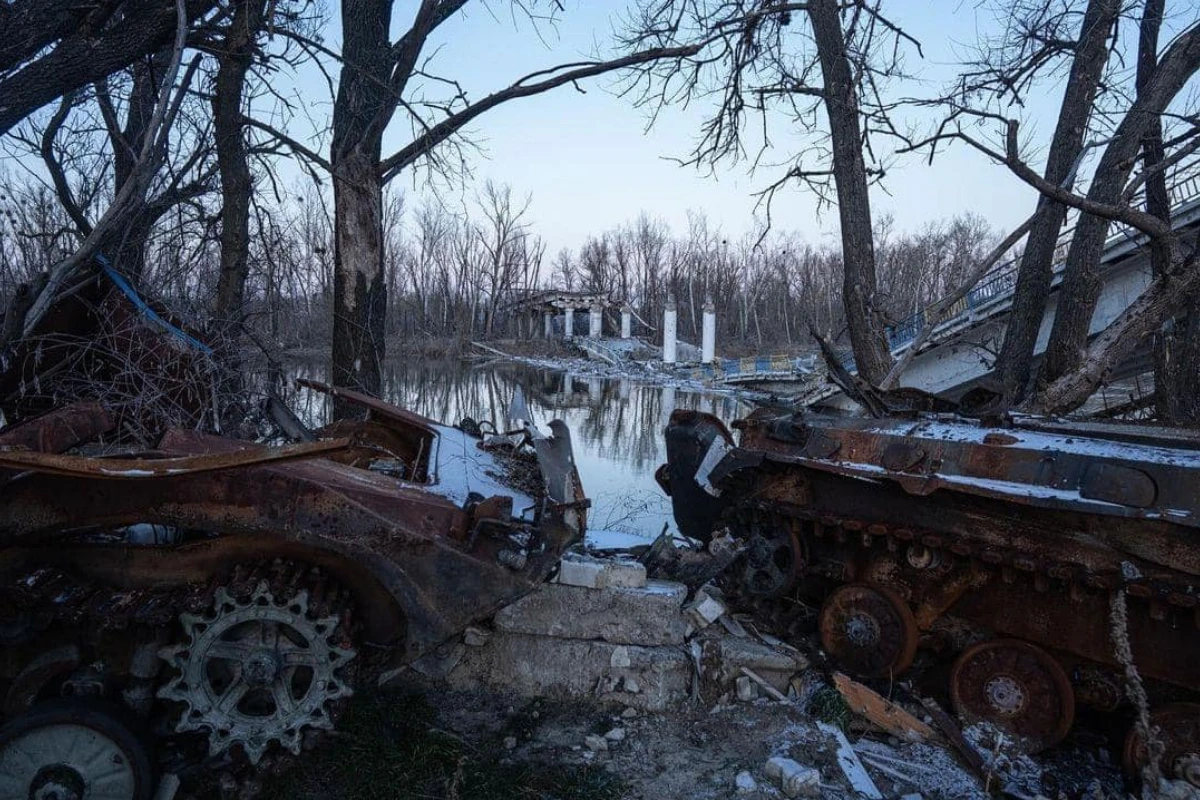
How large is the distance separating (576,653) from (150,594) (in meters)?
2.26

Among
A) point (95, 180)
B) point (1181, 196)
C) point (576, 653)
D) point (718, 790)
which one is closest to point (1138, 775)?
point (718, 790)

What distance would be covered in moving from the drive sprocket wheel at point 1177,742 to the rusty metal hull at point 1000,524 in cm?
16

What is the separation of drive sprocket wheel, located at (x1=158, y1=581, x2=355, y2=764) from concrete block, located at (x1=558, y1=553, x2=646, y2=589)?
161 cm

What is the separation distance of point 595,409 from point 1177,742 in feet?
61.3

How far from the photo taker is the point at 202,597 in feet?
9.96

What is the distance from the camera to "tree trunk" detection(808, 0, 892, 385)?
8258mm

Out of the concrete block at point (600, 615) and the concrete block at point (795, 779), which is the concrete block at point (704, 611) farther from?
the concrete block at point (795, 779)

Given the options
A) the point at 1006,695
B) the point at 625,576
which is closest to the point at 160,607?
the point at 625,576

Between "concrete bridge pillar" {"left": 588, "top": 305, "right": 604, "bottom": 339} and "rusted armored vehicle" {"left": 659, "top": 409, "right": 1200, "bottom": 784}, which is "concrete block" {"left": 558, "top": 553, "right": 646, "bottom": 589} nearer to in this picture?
"rusted armored vehicle" {"left": 659, "top": 409, "right": 1200, "bottom": 784}

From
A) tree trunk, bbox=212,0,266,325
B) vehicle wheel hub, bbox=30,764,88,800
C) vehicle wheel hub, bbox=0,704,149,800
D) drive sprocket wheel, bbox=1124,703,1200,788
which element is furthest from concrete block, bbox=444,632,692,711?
tree trunk, bbox=212,0,266,325

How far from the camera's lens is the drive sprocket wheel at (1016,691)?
162 inches

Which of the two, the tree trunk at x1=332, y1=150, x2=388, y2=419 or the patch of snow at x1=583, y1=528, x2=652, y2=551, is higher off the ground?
the tree trunk at x1=332, y1=150, x2=388, y2=419

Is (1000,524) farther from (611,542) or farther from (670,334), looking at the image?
(670,334)

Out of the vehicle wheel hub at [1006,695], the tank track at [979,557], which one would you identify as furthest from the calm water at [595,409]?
the vehicle wheel hub at [1006,695]
